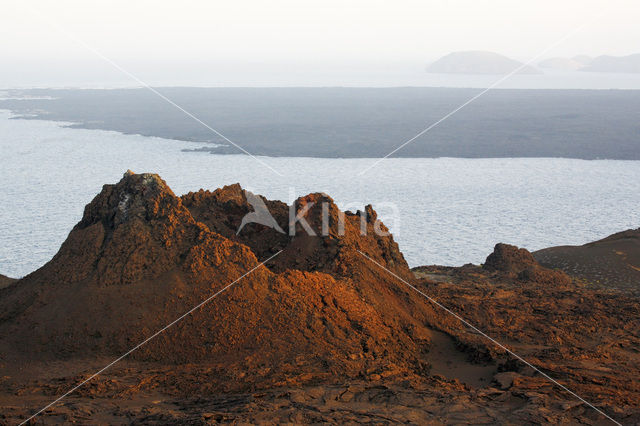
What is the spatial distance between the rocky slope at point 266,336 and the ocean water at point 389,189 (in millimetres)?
7096

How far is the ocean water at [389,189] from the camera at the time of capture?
628 inches

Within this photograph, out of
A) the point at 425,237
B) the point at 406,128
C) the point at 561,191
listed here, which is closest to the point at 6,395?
the point at 425,237

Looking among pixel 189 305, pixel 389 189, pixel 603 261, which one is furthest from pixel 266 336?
pixel 389 189

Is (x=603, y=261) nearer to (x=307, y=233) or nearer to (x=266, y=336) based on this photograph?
(x=307, y=233)

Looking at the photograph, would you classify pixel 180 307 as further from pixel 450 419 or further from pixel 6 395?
pixel 450 419

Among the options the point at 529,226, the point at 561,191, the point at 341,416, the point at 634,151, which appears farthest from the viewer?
the point at 634,151

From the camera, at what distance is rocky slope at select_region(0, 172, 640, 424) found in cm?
437

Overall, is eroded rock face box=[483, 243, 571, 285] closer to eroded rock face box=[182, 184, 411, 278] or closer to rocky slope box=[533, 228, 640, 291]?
rocky slope box=[533, 228, 640, 291]

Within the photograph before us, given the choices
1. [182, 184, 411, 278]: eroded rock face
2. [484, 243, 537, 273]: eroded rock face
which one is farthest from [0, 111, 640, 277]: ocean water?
[182, 184, 411, 278]: eroded rock face

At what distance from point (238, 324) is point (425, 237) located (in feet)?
37.0

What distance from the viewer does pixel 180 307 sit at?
18.6ft

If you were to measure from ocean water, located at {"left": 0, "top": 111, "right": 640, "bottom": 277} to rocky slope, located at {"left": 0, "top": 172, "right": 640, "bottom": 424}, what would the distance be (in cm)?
710

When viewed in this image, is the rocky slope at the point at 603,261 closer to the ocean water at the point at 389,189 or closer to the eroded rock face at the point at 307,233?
the ocean water at the point at 389,189

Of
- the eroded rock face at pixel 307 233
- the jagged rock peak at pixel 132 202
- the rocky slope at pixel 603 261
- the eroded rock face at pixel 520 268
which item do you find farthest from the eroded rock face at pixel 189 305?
the rocky slope at pixel 603 261
